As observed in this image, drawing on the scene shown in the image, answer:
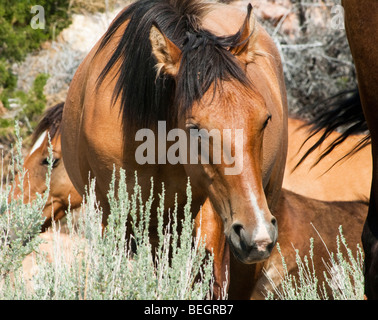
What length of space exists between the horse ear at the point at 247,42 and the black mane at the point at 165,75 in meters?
0.03

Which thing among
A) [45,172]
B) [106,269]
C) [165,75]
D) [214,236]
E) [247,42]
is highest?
[247,42]

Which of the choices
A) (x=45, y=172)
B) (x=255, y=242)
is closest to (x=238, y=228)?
(x=255, y=242)

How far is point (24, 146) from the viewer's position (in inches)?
328

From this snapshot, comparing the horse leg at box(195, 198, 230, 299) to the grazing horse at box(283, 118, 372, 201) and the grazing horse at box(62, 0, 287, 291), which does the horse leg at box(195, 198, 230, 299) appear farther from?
the grazing horse at box(283, 118, 372, 201)

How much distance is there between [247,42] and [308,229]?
2.65 meters

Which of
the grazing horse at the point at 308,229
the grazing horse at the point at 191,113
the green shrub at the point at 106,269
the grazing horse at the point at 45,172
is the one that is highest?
the grazing horse at the point at 191,113

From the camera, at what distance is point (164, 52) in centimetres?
339

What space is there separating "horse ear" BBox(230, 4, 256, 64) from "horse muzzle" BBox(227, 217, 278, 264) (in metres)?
0.95

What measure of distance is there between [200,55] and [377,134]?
1106mm

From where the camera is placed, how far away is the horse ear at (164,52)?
3318mm

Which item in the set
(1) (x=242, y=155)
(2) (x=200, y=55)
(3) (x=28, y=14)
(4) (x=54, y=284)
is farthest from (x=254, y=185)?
(3) (x=28, y=14)

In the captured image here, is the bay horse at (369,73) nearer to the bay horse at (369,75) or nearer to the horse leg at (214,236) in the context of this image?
the bay horse at (369,75)

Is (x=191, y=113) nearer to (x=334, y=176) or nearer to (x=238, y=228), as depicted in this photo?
(x=238, y=228)

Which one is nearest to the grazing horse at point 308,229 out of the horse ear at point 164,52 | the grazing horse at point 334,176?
the grazing horse at point 334,176
